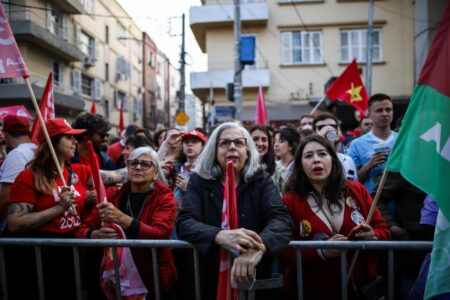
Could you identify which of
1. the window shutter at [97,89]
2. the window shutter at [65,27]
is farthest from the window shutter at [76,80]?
the window shutter at [97,89]

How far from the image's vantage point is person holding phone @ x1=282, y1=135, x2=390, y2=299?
270 centimetres

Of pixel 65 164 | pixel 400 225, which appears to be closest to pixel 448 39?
pixel 400 225

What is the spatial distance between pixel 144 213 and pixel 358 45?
18934 millimetres

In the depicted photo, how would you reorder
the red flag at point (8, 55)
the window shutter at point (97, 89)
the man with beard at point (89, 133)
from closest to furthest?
the red flag at point (8, 55)
the man with beard at point (89, 133)
the window shutter at point (97, 89)

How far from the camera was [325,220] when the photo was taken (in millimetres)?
2791

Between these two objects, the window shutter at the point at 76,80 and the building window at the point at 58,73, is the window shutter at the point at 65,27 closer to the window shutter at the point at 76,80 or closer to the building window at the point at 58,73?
the building window at the point at 58,73

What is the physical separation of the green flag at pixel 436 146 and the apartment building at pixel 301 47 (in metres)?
17.2

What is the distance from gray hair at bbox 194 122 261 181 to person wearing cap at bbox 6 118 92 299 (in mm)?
1040

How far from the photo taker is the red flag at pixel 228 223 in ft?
7.19

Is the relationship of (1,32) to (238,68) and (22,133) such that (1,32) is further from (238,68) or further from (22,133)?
(238,68)

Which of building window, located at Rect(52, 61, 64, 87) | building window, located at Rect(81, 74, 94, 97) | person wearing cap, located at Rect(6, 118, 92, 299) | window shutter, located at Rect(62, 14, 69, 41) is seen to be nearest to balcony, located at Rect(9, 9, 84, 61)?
window shutter, located at Rect(62, 14, 69, 41)

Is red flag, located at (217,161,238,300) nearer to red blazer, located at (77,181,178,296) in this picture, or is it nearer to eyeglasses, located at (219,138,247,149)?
eyeglasses, located at (219,138,247,149)

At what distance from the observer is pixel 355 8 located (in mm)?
19531

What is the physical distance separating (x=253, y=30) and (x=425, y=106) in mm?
18889
